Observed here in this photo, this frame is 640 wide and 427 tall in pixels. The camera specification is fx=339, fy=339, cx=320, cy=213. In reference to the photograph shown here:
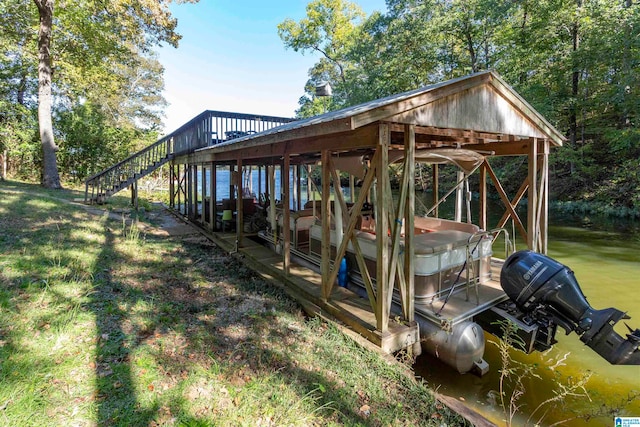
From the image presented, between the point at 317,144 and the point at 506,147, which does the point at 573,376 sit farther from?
the point at 317,144

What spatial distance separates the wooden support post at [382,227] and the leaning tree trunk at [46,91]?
16921 mm

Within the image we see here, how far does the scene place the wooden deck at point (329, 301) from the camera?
3.85 meters

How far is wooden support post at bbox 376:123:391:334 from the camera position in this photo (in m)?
3.59

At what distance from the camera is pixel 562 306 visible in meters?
3.74

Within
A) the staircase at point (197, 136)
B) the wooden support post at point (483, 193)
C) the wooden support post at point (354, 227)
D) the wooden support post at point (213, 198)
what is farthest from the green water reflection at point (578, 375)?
the staircase at point (197, 136)

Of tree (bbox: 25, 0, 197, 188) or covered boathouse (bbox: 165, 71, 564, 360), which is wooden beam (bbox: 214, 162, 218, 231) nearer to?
covered boathouse (bbox: 165, 71, 564, 360)

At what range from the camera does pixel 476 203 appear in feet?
65.8

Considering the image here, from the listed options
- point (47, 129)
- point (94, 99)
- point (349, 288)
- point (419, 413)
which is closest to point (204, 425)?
point (419, 413)

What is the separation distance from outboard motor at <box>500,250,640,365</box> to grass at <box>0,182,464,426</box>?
70.2 inches

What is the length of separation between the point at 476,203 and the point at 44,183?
22366mm

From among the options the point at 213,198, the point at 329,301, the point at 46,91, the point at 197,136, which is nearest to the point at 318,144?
the point at 329,301

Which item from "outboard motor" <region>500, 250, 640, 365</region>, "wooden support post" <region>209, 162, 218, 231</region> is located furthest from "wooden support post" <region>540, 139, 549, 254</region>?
"wooden support post" <region>209, 162, 218, 231</region>

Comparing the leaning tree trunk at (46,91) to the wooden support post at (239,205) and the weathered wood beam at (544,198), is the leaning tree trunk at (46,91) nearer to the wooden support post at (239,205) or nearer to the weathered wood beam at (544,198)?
the wooden support post at (239,205)

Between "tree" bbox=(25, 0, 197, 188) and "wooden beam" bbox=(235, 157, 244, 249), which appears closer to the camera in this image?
"wooden beam" bbox=(235, 157, 244, 249)
